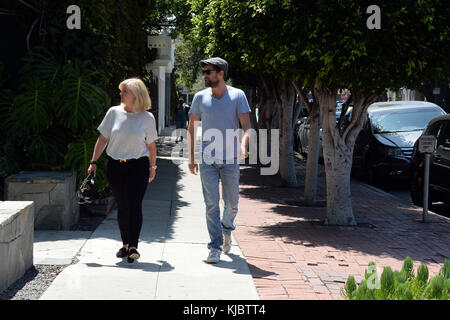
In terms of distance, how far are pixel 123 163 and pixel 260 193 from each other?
719 centimetres

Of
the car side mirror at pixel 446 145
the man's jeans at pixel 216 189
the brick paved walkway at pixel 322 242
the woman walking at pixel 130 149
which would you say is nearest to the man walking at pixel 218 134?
the man's jeans at pixel 216 189

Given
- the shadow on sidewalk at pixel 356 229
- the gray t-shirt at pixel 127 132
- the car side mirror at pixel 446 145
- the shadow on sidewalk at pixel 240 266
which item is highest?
the gray t-shirt at pixel 127 132

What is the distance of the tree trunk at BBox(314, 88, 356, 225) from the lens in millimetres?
9625

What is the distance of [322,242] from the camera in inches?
329

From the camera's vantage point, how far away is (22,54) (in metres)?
9.80

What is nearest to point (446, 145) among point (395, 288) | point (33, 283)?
point (395, 288)

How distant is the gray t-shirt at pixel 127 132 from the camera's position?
6.45 metres

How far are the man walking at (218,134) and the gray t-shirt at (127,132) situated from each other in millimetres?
543

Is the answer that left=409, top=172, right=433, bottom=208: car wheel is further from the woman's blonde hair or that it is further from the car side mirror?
the woman's blonde hair

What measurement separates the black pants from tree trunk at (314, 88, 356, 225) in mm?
3745

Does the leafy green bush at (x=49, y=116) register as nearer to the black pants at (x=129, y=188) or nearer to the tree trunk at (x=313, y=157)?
the black pants at (x=129, y=188)

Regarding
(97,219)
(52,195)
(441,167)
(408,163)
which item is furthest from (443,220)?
(52,195)

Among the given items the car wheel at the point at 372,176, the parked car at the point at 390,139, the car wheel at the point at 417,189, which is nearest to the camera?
the car wheel at the point at 417,189
